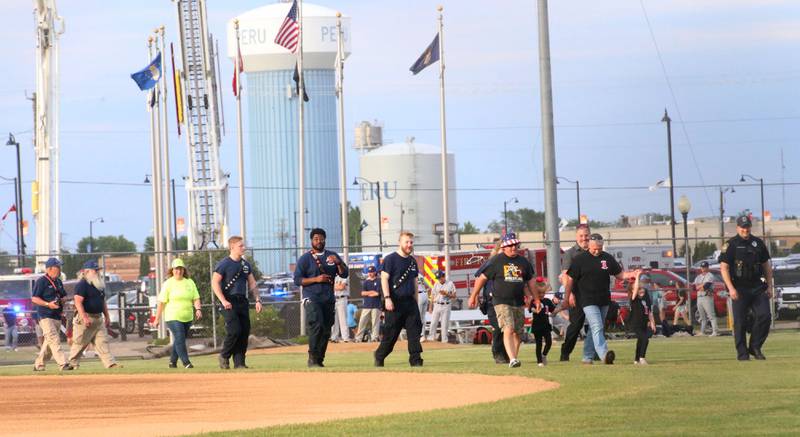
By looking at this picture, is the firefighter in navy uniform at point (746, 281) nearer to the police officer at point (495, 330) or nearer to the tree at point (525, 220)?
the police officer at point (495, 330)

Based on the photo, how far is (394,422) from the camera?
11734 millimetres

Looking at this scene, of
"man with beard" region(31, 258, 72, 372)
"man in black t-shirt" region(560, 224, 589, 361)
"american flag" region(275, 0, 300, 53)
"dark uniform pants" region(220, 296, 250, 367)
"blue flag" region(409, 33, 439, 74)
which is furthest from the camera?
"american flag" region(275, 0, 300, 53)

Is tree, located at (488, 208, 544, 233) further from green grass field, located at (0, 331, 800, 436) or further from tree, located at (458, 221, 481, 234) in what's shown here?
green grass field, located at (0, 331, 800, 436)

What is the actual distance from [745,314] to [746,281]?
44cm

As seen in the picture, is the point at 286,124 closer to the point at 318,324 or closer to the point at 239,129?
the point at 239,129

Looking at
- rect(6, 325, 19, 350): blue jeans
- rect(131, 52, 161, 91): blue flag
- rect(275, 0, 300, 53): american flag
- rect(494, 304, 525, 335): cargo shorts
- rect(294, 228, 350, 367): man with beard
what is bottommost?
rect(6, 325, 19, 350): blue jeans

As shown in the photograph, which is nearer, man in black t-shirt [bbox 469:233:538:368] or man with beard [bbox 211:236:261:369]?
man in black t-shirt [bbox 469:233:538:368]

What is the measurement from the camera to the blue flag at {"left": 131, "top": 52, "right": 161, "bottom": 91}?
39.8m

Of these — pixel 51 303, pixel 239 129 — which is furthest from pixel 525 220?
pixel 51 303

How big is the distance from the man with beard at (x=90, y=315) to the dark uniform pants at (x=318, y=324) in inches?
151

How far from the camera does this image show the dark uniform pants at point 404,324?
61.3 ft

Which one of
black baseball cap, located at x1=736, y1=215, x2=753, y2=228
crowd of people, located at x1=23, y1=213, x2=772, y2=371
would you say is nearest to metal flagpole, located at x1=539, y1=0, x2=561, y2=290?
crowd of people, located at x1=23, y1=213, x2=772, y2=371

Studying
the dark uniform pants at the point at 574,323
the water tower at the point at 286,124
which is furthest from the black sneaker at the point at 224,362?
the water tower at the point at 286,124

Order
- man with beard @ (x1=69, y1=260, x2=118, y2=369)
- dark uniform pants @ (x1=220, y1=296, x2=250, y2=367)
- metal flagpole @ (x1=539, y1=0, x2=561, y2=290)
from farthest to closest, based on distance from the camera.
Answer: metal flagpole @ (x1=539, y1=0, x2=561, y2=290), man with beard @ (x1=69, y1=260, x2=118, y2=369), dark uniform pants @ (x1=220, y1=296, x2=250, y2=367)
